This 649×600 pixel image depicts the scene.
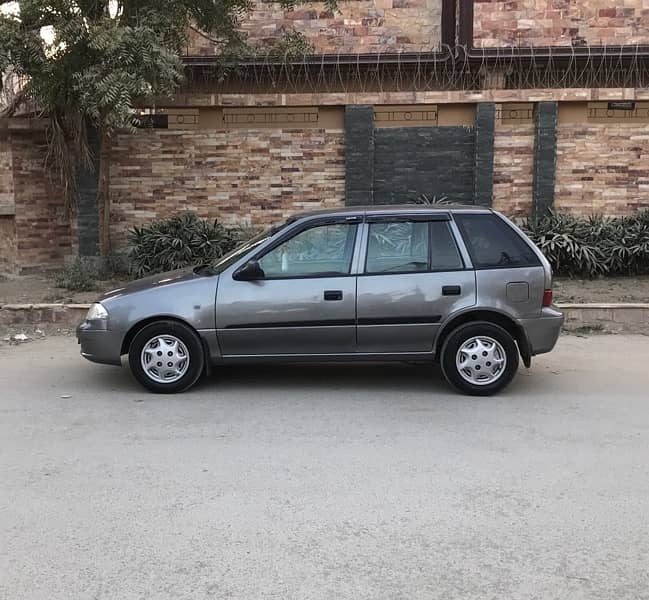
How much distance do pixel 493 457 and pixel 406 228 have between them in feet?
7.87

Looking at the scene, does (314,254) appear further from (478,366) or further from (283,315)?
(478,366)

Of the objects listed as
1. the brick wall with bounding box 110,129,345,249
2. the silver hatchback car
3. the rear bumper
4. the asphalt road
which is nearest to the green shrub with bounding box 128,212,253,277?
the brick wall with bounding box 110,129,345,249

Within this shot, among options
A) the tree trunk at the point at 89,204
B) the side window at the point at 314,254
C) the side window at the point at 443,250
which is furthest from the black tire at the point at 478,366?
the tree trunk at the point at 89,204

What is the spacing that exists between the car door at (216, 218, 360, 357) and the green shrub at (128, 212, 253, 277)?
205 inches

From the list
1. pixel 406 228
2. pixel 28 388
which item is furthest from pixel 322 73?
pixel 28 388

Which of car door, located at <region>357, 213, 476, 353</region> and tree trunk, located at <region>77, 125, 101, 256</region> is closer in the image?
car door, located at <region>357, 213, 476, 353</region>

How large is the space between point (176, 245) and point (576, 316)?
630 cm

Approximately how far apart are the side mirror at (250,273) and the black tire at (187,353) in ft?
2.11

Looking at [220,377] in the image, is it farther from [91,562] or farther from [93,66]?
[93,66]

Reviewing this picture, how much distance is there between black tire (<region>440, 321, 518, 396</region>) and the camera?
5.93 m

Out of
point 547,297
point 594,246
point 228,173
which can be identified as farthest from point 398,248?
point 228,173

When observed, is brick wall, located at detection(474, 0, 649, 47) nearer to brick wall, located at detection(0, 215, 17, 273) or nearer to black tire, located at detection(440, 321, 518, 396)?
black tire, located at detection(440, 321, 518, 396)

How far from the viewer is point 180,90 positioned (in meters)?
12.0

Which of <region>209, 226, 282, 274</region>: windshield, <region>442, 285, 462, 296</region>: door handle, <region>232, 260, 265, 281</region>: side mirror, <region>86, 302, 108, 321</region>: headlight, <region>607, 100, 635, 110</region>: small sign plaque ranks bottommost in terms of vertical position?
<region>86, 302, 108, 321</region>: headlight
